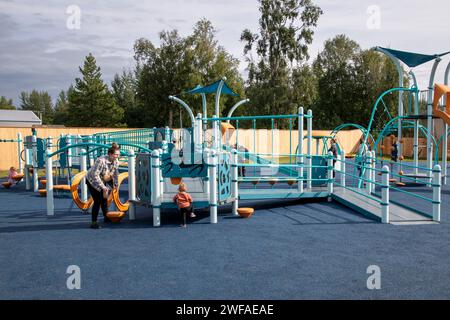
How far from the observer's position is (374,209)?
938 cm

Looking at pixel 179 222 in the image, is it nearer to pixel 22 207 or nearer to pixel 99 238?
pixel 99 238

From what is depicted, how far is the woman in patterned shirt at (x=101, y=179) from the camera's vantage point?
7.97 meters

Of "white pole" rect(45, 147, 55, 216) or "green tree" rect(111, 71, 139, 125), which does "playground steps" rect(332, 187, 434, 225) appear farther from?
"green tree" rect(111, 71, 139, 125)

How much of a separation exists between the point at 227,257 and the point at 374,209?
470 cm

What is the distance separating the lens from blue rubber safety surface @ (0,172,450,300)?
478 cm

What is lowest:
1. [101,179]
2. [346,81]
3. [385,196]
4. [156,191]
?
[385,196]

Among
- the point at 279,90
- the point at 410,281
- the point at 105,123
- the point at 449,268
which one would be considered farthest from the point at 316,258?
the point at 105,123

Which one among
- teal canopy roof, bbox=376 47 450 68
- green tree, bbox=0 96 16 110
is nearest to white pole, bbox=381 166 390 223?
teal canopy roof, bbox=376 47 450 68

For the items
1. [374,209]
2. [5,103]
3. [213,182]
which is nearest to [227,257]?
→ [213,182]

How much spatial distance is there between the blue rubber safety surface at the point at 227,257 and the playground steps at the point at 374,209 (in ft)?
1.20

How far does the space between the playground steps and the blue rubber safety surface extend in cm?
37

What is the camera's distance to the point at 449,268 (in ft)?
18.4

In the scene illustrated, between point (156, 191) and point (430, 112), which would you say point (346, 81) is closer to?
point (430, 112)
